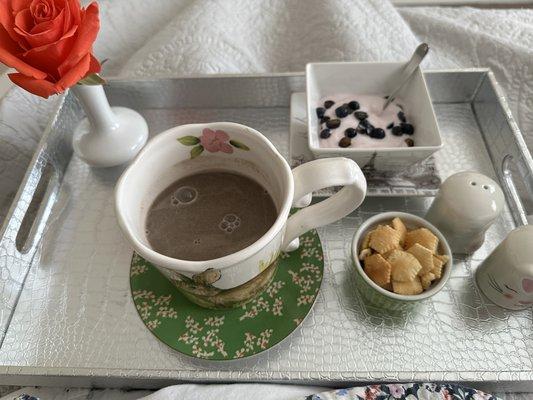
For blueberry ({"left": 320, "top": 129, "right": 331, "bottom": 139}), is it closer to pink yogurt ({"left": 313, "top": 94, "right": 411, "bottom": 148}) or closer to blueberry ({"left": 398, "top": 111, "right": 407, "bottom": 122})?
pink yogurt ({"left": 313, "top": 94, "right": 411, "bottom": 148})

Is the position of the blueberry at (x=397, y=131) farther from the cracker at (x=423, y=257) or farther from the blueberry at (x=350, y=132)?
the cracker at (x=423, y=257)

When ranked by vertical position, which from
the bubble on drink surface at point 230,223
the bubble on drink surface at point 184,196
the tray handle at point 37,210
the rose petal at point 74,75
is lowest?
the tray handle at point 37,210

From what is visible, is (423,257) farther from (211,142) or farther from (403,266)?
(211,142)

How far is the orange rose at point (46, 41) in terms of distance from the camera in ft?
1.64

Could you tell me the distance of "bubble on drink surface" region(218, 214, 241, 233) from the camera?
523mm

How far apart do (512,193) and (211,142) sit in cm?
47

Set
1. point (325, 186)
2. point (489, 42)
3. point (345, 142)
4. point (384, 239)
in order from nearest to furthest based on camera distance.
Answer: point (325, 186)
point (384, 239)
point (345, 142)
point (489, 42)

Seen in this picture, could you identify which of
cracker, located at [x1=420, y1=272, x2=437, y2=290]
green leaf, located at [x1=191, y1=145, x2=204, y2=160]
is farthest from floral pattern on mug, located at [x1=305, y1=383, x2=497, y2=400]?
green leaf, located at [x1=191, y1=145, x2=204, y2=160]

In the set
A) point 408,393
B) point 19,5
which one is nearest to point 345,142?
point 408,393

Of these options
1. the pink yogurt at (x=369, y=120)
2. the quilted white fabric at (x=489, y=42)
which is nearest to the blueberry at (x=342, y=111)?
the pink yogurt at (x=369, y=120)

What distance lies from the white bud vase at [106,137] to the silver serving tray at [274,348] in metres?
0.04

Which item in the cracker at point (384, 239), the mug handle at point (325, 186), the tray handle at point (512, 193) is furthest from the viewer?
the tray handle at point (512, 193)

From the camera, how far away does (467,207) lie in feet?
1.82

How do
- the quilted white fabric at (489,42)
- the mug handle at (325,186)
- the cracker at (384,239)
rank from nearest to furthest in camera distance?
the mug handle at (325,186) < the cracker at (384,239) < the quilted white fabric at (489,42)
